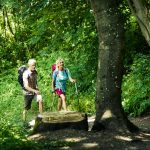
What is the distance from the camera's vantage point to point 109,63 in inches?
388

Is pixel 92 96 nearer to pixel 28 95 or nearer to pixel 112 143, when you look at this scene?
pixel 28 95

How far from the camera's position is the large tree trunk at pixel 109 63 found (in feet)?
32.2

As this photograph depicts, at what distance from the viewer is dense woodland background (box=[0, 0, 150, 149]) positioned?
1310 cm

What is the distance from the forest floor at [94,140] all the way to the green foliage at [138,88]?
5978 mm

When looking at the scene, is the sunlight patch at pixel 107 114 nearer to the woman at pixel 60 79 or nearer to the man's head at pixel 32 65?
the woman at pixel 60 79

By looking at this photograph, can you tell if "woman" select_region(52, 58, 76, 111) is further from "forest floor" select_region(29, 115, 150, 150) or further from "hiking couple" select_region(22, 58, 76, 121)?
"forest floor" select_region(29, 115, 150, 150)

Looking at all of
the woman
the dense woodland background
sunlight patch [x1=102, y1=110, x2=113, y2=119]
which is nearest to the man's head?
the woman

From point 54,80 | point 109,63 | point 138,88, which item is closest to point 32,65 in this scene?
point 54,80

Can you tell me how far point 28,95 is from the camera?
42.8 ft

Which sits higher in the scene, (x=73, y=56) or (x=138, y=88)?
(x=73, y=56)

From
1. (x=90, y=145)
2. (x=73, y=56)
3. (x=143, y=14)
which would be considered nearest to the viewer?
(x=90, y=145)

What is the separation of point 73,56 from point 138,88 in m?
4.51

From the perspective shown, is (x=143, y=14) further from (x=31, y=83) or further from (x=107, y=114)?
(x=31, y=83)

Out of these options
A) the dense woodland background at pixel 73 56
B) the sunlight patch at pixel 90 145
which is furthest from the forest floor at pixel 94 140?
the dense woodland background at pixel 73 56
